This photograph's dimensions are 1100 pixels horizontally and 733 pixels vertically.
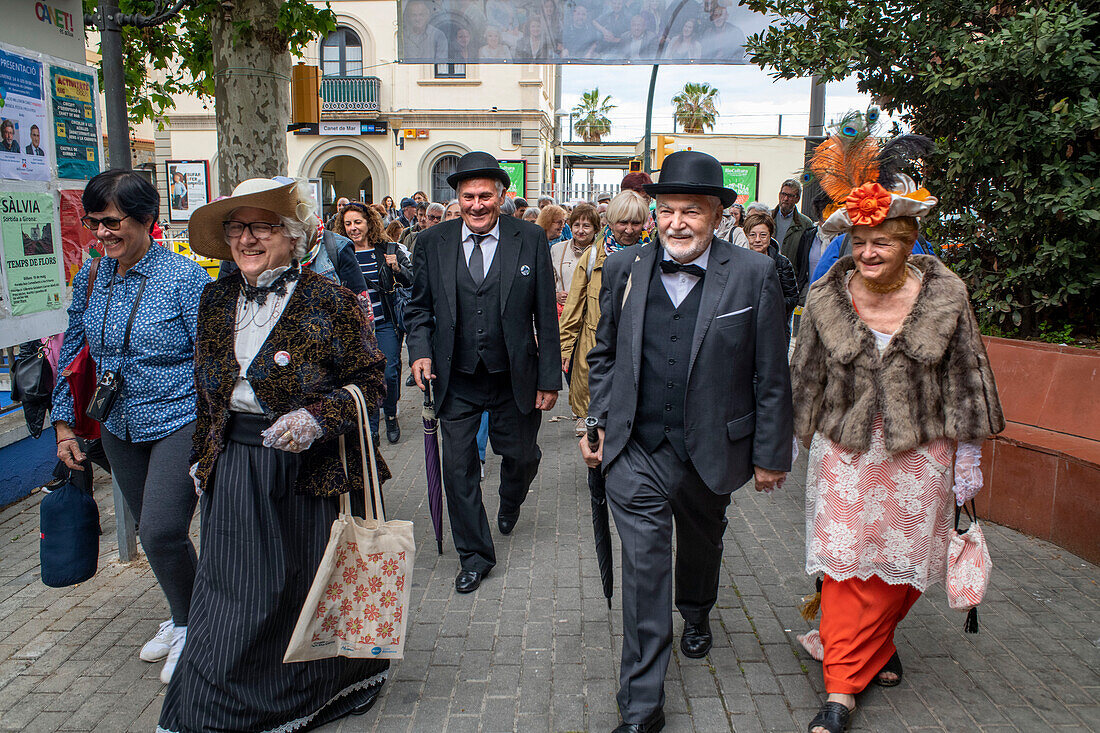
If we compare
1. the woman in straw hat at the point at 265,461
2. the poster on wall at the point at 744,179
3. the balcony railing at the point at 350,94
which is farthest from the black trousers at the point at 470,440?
the balcony railing at the point at 350,94

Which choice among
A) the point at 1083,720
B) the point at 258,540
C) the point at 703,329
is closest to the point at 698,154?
the point at 703,329

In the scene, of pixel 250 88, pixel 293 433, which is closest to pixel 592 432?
pixel 293 433

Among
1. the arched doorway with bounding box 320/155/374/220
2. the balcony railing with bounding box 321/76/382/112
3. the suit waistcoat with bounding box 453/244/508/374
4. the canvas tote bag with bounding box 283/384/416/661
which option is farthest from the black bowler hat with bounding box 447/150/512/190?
the arched doorway with bounding box 320/155/374/220

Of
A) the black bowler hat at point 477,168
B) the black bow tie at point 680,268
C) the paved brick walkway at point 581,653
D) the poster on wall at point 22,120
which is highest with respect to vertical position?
the poster on wall at point 22,120

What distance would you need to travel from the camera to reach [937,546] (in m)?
3.25

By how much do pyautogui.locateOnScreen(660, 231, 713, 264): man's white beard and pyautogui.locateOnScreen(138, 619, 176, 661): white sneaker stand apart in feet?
8.88

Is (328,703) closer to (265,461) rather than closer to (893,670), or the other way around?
(265,461)

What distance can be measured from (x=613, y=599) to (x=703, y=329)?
1763 mm

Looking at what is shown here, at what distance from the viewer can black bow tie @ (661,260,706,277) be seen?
128 inches

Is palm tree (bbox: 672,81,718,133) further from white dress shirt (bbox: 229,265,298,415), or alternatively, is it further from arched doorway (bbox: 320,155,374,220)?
white dress shirt (bbox: 229,265,298,415)

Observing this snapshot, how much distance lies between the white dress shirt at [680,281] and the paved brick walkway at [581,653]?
1610mm

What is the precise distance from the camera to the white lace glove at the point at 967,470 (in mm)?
3152

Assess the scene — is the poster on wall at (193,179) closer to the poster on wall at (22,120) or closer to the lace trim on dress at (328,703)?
the poster on wall at (22,120)

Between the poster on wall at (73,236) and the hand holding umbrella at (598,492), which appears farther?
the poster on wall at (73,236)
